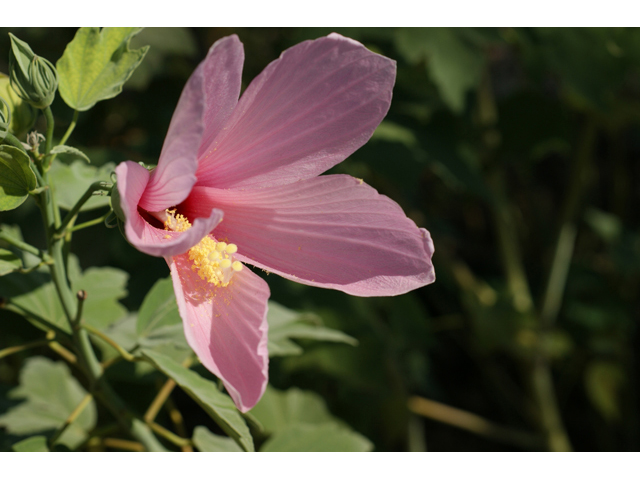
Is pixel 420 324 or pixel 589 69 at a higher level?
pixel 589 69

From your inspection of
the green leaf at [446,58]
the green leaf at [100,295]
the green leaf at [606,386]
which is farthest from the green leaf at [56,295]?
the green leaf at [606,386]

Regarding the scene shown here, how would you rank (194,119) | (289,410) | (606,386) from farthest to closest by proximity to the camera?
(606,386) → (289,410) → (194,119)

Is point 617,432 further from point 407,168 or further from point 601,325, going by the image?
point 407,168

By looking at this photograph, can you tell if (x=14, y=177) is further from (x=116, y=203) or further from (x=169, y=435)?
(x=169, y=435)

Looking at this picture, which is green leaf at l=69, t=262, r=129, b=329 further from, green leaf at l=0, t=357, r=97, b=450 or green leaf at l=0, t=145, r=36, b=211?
green leaf at l=0, t=145, r=36, b=211

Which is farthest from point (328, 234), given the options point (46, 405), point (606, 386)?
point (606, 386)

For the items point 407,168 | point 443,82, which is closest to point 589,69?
point 443,82
